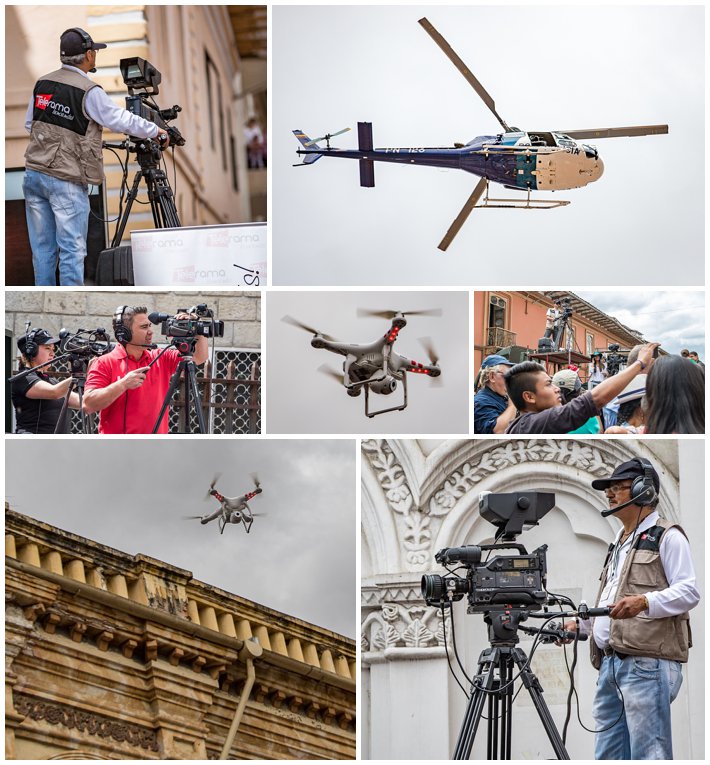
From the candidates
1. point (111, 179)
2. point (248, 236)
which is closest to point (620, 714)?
point (248, 236)

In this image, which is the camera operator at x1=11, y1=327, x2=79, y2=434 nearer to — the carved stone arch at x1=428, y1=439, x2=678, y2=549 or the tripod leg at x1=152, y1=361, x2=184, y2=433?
the tripod leg at x1=152, y1=361, x2=184, y2=433

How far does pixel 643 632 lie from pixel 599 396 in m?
1.42

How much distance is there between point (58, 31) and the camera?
8523mm

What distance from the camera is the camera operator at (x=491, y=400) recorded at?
27.2 feet

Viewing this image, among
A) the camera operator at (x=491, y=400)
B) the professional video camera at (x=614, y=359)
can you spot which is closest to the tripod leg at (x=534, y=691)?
the camera operator at (x=491, y=400)

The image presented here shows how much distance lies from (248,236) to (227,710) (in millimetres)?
2568

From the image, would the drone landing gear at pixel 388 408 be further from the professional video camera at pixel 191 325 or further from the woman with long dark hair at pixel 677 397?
the woman with long dark hair at pixel 677 397

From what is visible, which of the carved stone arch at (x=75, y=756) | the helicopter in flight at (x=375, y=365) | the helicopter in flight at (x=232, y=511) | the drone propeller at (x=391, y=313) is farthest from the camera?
the helicopter in flight at (x=232, y=511)

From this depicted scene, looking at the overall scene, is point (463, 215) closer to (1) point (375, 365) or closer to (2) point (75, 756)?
(1) point (375, 365)

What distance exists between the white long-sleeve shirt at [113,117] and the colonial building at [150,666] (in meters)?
2.06

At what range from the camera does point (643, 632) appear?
7.37m

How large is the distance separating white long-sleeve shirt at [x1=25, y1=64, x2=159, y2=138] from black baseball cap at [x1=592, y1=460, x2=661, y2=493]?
2868mm

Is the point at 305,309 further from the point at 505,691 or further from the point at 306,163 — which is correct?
the point at 505,691

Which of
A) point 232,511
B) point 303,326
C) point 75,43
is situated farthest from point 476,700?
point 75,43
